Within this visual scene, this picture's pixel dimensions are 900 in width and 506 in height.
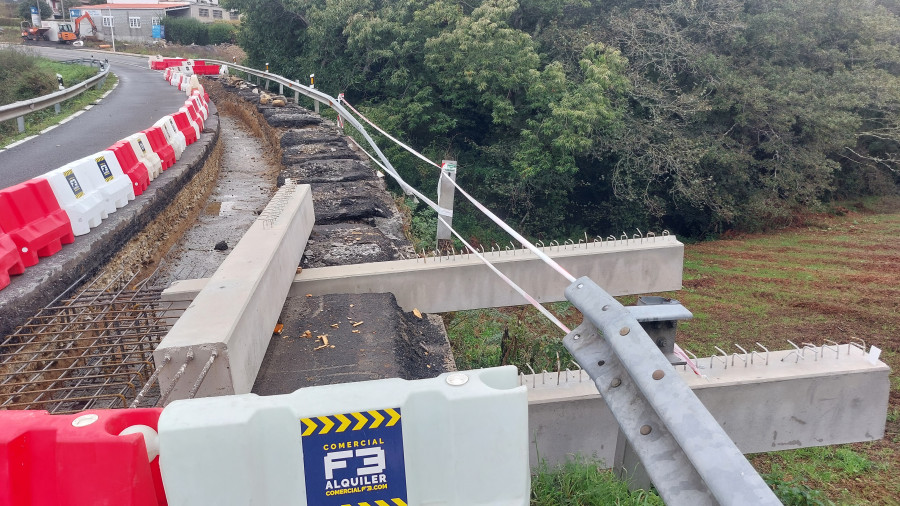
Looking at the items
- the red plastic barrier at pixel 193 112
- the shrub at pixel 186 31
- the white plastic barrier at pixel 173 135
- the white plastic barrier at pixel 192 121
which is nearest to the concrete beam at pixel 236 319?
the white plastic barrier at pixel 173 135

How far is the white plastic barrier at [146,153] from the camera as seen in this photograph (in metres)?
7.51

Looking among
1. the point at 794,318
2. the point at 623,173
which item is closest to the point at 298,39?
the point at 623,173

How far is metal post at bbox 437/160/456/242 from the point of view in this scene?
630cm

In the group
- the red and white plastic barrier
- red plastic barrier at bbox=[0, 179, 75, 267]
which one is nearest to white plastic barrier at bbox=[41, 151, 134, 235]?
the red and white plastic barrier

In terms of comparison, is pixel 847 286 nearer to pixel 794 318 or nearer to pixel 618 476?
pixel 794 318

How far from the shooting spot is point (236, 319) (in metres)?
3.44

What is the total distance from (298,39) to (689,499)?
2562cm

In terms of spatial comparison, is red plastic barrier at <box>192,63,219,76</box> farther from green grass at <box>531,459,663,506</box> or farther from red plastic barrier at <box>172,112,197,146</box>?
green grass at <box>531,459,663,506</box>

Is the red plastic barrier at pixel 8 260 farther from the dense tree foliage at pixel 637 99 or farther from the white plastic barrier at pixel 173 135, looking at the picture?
the dense tree foliage at pixel 637 99

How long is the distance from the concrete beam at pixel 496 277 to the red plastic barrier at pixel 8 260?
197 centimetres

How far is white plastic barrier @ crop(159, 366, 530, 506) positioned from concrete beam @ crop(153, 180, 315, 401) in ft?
3.57

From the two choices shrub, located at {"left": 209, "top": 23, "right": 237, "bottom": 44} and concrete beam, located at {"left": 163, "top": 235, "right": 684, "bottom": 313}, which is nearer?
concrete beam, located at {"left": 163, "top": 235, "right": 684, "bottom": 313}

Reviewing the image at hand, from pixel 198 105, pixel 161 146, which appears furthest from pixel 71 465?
pixel 198 105

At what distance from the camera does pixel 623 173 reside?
59.3 feet
